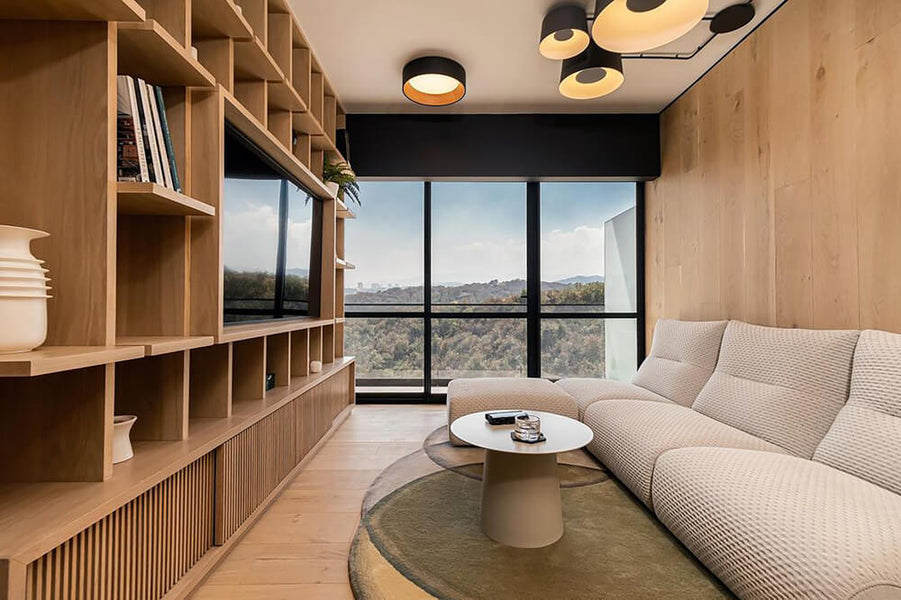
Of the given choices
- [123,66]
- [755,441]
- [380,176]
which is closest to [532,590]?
[755,441]

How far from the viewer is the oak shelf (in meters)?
0.90

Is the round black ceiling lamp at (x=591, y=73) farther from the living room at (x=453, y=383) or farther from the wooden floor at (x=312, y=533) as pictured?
the wooden floor at (x=312, y=533)

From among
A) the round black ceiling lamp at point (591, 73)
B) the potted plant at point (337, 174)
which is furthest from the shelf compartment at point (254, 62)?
the round black ceiling lamp at point (591, 73)

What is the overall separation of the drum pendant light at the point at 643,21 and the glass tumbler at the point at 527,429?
183cm

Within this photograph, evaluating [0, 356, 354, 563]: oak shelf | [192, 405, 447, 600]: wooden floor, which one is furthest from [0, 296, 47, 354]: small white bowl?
[192, 405, 447, 600]: wooden floor

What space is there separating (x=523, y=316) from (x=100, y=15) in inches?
143

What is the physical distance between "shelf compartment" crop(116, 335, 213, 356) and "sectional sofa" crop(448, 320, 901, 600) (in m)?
1.64

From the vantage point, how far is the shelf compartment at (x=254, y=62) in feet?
6.54

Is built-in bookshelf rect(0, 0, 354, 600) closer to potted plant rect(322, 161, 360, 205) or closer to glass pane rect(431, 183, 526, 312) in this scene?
potted plant rect(322, 161, 360, 205)

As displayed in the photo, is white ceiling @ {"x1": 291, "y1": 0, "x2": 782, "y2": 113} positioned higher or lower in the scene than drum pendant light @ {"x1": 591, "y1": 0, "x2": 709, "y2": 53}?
higher

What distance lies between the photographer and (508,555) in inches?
63.6

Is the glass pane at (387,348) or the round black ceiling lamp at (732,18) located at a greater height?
the round black ceiling lamp at (732,18)

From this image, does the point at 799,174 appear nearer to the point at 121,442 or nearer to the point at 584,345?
the point at 584,345

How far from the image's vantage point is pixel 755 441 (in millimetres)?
1920
